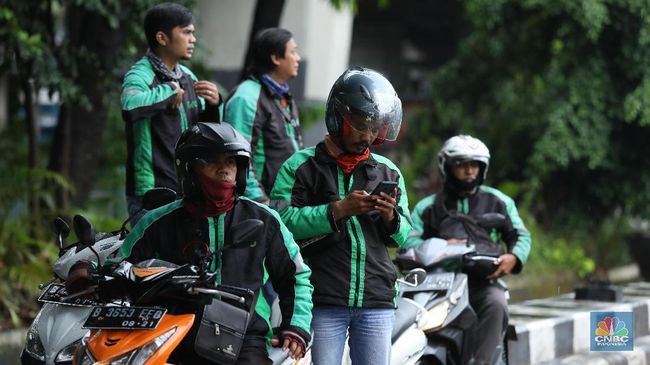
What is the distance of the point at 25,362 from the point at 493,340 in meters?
2.99

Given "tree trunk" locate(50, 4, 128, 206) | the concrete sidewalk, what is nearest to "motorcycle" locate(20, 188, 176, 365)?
the concrete sidewalk

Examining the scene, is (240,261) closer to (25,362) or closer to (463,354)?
(25,362)

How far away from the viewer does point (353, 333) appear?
19.4ft

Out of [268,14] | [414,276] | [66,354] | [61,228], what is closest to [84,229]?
[61,228]

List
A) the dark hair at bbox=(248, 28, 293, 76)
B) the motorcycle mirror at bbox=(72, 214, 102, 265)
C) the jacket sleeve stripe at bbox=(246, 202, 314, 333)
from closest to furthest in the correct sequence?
the jacket sleeve stripe at bbox=(246, 202, 314, 333) → the motorcycle mirror at bbox=(72, 214, 102, 265) → the dark hair at bbox=(248, 28, 293, 76)

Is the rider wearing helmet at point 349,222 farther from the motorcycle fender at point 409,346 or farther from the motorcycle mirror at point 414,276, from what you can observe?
the motorcycle fender at point 409,346

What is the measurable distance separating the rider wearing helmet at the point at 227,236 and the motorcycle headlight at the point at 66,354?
24.9 inches

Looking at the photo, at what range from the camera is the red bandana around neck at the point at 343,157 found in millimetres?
5930

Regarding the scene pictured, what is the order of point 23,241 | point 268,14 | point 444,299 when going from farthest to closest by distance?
point 268,14, point 23,241, point 444,299

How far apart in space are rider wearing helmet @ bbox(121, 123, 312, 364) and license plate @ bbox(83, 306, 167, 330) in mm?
452

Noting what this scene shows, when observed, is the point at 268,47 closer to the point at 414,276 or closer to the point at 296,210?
the point at 414,276

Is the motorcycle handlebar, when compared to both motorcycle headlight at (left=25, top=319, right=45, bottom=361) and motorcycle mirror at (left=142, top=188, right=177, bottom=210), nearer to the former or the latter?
motorcycle mirror at (left=142, top=188, right=177, bottom=210)

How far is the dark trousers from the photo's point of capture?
7590 mm

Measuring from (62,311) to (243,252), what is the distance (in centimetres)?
113
